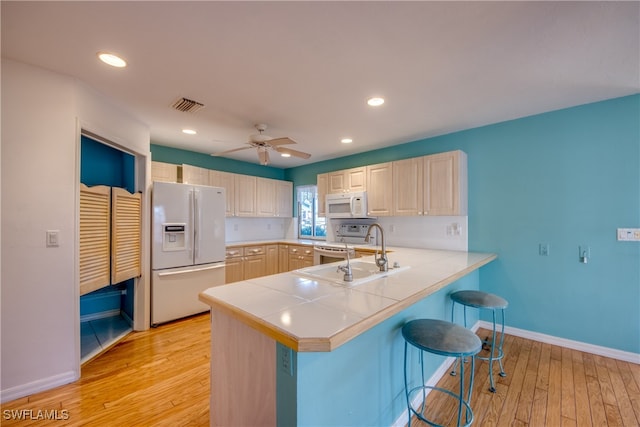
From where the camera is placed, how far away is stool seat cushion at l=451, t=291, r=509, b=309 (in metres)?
2.17

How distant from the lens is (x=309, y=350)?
95 cm

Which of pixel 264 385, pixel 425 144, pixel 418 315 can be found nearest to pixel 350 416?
pixel 264 385

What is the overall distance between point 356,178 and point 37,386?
13.1 feet

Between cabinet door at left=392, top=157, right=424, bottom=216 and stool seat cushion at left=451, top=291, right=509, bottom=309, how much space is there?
4.41 ft

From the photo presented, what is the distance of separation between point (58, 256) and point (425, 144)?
13.4 feet

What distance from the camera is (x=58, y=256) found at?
2.08 m

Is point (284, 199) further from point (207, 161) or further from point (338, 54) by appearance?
point (338, 54)

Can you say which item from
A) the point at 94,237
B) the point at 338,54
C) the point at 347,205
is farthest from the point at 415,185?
the point at 94,237

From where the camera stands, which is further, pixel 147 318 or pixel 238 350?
pixel 147 318

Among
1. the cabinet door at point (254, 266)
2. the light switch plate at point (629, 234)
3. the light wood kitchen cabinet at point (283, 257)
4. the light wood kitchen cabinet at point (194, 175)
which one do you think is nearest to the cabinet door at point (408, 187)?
the light switch plate at point (629, 234)

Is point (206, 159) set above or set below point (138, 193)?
above

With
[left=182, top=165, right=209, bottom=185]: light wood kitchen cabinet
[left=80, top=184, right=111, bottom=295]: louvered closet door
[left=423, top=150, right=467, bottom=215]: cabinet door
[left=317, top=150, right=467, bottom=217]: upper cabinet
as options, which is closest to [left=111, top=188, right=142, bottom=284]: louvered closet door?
[left=80, top=184, right=111, bottom=295]: louvered closet door

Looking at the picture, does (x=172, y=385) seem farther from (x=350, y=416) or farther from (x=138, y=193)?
(x=138, y=193)

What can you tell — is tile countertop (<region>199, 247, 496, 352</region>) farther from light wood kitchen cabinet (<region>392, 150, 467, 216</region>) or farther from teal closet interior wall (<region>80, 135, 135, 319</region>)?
teal closet interior wall (<region>80, 135, 135, 319</region>)
